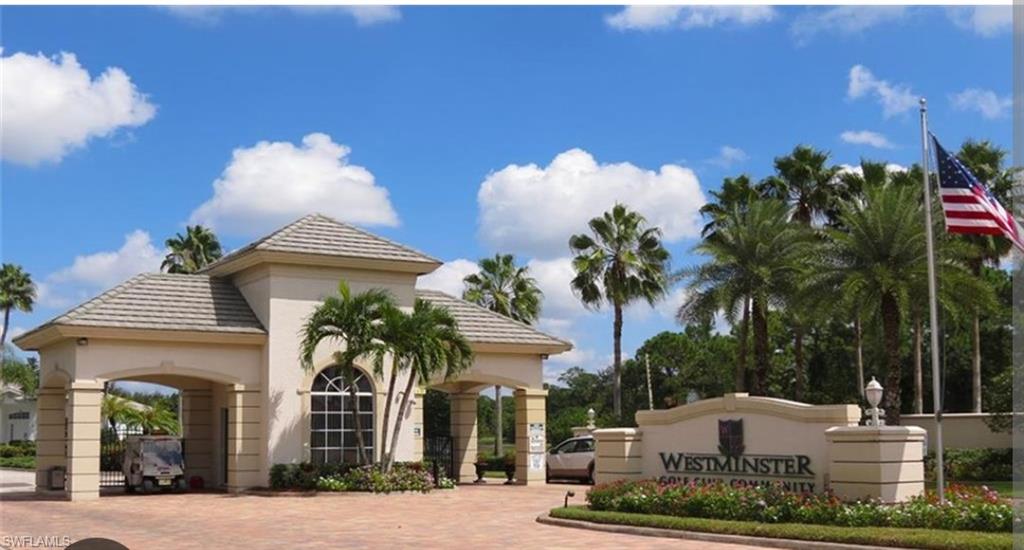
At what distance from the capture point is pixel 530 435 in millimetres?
33094

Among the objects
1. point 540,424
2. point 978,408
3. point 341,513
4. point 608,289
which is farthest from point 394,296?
point 978,408

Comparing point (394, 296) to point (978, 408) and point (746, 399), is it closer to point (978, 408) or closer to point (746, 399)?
point (746, 399)

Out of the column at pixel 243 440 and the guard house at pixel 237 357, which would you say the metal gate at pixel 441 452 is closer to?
the guard house at pixel 237 357

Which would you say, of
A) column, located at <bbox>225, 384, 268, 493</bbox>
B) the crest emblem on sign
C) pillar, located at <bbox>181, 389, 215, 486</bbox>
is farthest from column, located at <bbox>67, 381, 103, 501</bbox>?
the crest emblem on sign

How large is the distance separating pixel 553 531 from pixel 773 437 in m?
4.00

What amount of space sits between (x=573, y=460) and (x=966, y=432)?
570 inches

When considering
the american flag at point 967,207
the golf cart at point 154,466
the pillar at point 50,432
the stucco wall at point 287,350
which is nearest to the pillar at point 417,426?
the stucco wall at point 287,350

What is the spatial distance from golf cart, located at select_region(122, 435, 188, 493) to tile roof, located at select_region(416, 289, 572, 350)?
26.6ft

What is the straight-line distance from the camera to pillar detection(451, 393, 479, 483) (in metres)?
34.2

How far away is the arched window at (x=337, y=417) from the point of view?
2917 centimetres

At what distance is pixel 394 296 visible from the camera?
30281mm

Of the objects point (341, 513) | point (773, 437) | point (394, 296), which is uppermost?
point (394, 296)

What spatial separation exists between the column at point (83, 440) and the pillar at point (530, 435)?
38.1ft

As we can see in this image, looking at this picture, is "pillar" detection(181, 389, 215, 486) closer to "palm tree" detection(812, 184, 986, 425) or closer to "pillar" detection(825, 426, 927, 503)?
"palm tree" detection(812, 184, 986, 425)
